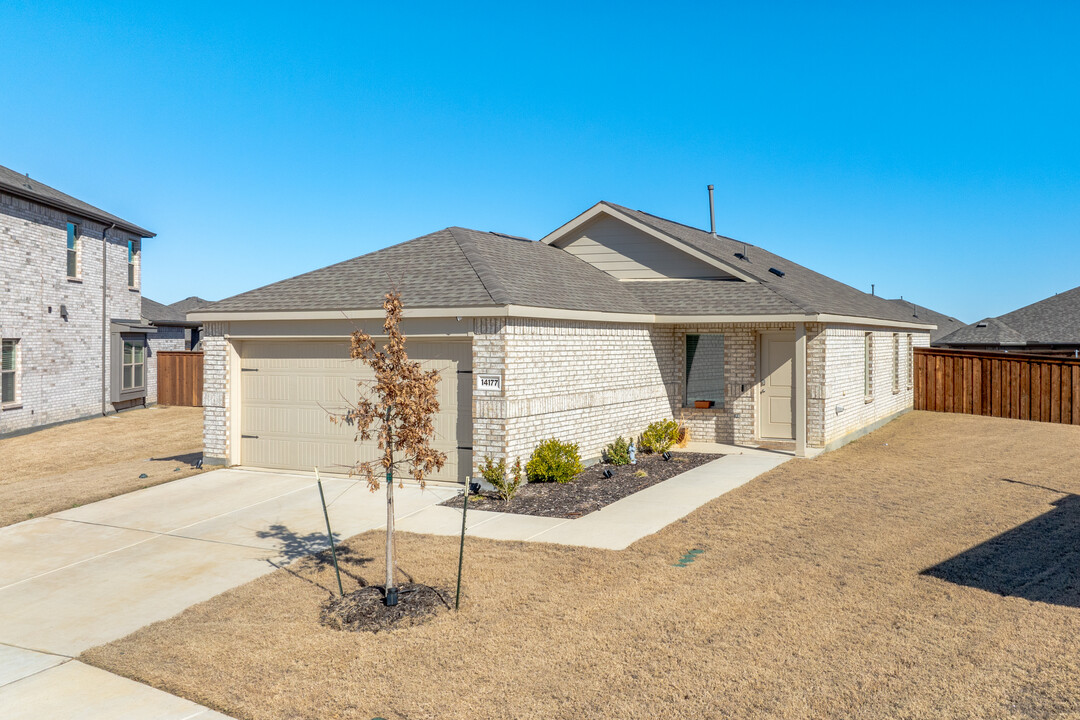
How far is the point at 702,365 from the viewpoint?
58.7 feet

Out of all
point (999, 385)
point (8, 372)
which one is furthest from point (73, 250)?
point (999, 385)

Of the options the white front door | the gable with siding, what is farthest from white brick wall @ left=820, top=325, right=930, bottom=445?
the gable with siding

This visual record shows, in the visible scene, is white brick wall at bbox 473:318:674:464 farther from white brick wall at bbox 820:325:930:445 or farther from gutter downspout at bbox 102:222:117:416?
gutter downspout at bbox 102:222:117:416

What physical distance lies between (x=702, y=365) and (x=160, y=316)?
20.2 metres

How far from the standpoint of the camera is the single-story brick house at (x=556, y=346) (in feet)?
41.5

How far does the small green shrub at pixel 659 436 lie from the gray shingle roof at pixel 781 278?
11.6 feet

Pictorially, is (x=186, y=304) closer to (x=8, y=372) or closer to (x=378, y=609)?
(x=8, y=372)

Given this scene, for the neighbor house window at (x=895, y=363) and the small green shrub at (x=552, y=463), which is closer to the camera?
the small green shrub at (x=552, y=463)

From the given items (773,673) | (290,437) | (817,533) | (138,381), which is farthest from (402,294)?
(138,381)

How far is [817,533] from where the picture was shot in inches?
381

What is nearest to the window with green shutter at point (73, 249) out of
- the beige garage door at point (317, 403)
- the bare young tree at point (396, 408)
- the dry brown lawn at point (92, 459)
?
the dry brown lawn at point (92, 459)

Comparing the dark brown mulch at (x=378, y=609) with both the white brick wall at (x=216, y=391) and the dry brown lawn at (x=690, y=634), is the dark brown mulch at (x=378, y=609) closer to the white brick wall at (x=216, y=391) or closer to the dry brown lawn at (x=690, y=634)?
the dry brown lawn at (x=690, y=634)

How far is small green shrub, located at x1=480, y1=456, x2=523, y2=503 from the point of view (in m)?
11.7

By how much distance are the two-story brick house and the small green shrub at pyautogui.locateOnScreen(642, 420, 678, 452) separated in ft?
52.7
